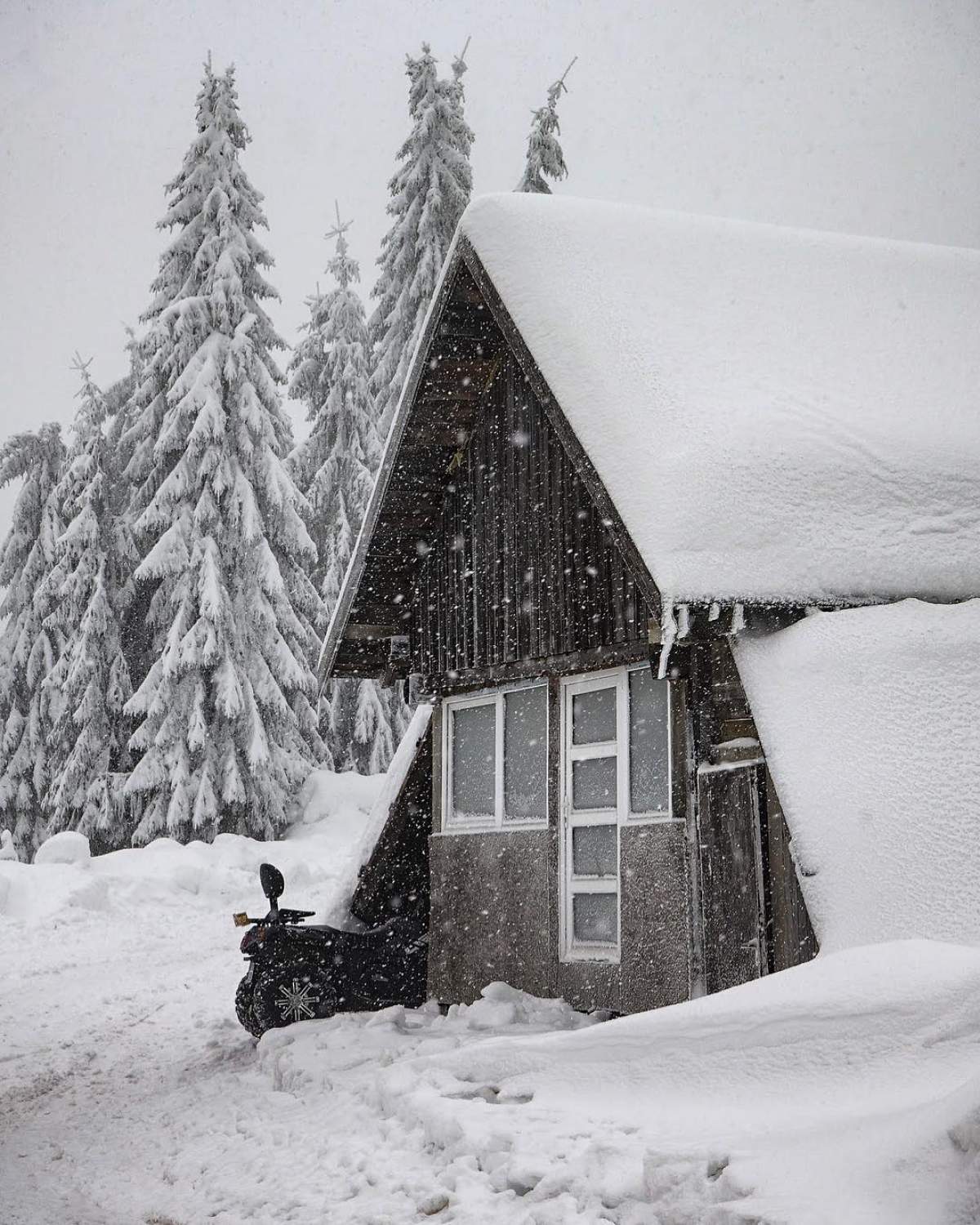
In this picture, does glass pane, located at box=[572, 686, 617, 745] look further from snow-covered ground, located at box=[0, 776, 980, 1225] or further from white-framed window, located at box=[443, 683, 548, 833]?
snow-covered ground, located at box=[0, 776, 980, 1225]

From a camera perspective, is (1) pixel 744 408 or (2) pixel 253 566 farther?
(2) pixel 253 566

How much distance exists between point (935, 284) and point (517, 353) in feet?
13.5

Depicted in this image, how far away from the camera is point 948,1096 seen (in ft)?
13.2

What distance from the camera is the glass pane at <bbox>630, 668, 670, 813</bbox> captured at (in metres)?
8.87

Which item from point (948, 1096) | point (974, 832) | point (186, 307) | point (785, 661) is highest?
point (186, 307)

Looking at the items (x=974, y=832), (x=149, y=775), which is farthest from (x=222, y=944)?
(x=974, y=832)

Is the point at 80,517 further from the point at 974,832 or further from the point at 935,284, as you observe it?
the point at 974,832

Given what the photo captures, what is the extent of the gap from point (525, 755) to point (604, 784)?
1.15 metres

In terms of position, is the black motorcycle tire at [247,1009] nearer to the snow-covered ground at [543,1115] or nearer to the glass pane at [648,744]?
the snow-covered ground at [543,1115]

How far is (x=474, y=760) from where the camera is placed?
11.2 meters

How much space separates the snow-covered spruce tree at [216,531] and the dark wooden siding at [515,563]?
13.7 m

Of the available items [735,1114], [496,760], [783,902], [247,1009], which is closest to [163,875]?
[247,1009]

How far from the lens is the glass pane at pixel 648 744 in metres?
8.87

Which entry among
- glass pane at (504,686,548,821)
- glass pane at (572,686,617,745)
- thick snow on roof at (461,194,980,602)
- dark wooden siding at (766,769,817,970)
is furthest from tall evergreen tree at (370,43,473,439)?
dark wooden siding at (766,769,817,970)
